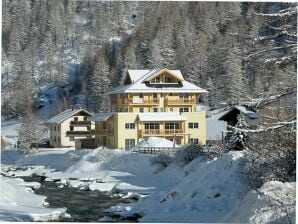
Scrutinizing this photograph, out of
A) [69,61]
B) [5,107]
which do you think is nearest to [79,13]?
[69,61]

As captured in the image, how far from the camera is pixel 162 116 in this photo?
38.4 metres

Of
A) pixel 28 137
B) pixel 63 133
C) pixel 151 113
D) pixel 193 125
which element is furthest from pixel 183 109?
pixel 28 137

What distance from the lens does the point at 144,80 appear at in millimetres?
41062

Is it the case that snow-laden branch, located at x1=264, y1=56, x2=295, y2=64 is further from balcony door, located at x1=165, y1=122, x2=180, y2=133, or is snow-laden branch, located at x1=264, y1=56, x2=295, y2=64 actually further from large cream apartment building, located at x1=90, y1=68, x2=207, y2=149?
balcony door, located at x1=165, y1=122, x2=180, y2=133

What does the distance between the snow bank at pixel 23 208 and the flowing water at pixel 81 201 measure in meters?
0.37

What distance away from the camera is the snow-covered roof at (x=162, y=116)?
3781 cm

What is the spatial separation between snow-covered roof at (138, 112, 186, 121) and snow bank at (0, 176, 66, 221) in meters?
19.2

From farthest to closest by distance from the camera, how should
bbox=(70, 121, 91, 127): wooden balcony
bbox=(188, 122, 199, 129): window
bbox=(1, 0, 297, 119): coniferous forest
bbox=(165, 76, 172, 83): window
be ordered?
bbox=(1, 0, 297, 119): coniferous forest, bbox=(70, 121, 91, 127): wooden balcony, bbox=(165, 76, 172, 83): window, bbox=(188, 122, 199, 129): window

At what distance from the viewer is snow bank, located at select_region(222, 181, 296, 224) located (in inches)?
383

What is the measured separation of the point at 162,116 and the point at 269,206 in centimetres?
2844

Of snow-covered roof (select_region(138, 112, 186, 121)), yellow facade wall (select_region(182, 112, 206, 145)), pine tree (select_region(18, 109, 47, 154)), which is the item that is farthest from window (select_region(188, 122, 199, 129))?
pine tree (select_region(18, 109, 47, 154))

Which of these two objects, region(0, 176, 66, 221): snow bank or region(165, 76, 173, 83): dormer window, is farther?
region(165, 76, 173, 83): dormer window

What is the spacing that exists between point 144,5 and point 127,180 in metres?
78.4

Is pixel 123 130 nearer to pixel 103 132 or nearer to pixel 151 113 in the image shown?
pixel 103 132
